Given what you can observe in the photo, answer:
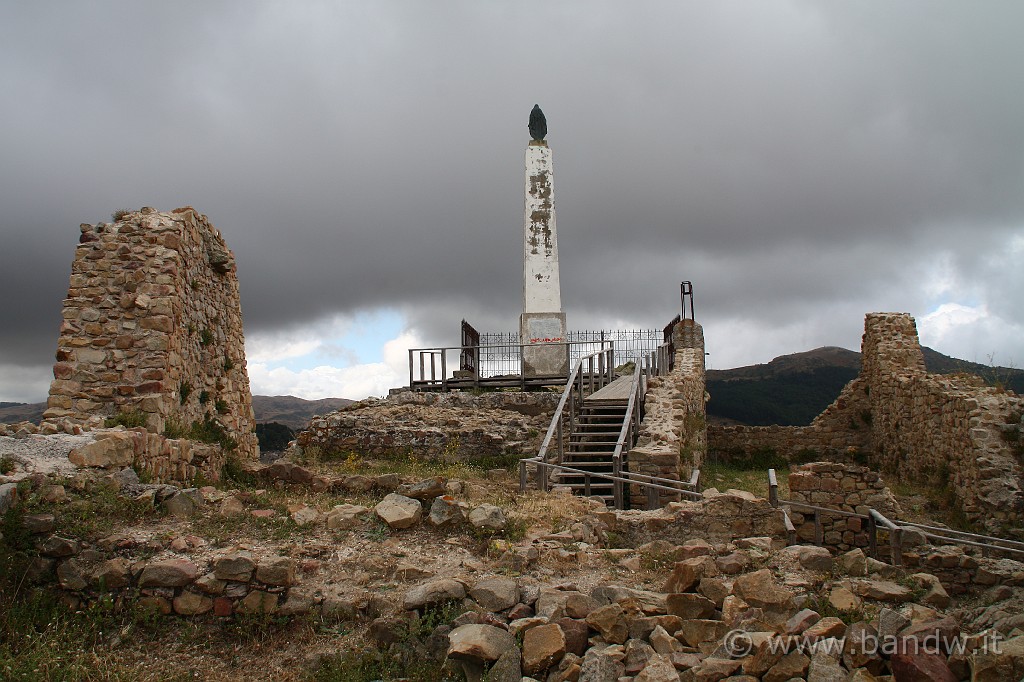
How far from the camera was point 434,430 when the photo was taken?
44.0 ft

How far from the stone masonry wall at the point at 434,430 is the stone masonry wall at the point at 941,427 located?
750 centimetres

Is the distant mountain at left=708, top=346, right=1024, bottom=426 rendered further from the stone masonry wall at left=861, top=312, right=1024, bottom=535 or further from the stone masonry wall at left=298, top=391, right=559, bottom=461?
the stone masonry wall at left=298, top=391, right=559, bottom=461

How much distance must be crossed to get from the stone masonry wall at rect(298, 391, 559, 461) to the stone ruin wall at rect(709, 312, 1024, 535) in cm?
753

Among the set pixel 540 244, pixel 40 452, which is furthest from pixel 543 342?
pixel 40 452

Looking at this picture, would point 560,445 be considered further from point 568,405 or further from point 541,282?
point 541,282

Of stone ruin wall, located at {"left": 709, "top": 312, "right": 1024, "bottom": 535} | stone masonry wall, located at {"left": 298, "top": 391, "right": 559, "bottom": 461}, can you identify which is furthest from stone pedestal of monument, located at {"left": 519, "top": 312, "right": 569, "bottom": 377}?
stone ruin wall, located at {"left": 709, "top": 312, "right": 1024, "bottom": 535}

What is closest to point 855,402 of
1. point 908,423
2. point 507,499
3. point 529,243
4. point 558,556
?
point 908,423

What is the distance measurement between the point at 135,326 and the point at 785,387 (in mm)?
38606

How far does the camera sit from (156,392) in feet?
24.7

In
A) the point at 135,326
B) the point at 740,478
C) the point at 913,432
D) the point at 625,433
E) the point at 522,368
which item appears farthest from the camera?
the point at 522,368

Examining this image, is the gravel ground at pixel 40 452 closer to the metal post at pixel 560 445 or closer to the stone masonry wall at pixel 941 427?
the metal post at pixel 560 445

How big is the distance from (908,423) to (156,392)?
15.1 metres

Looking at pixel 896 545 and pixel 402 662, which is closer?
pixel 402 662

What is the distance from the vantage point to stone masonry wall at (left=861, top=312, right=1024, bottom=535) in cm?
1057
